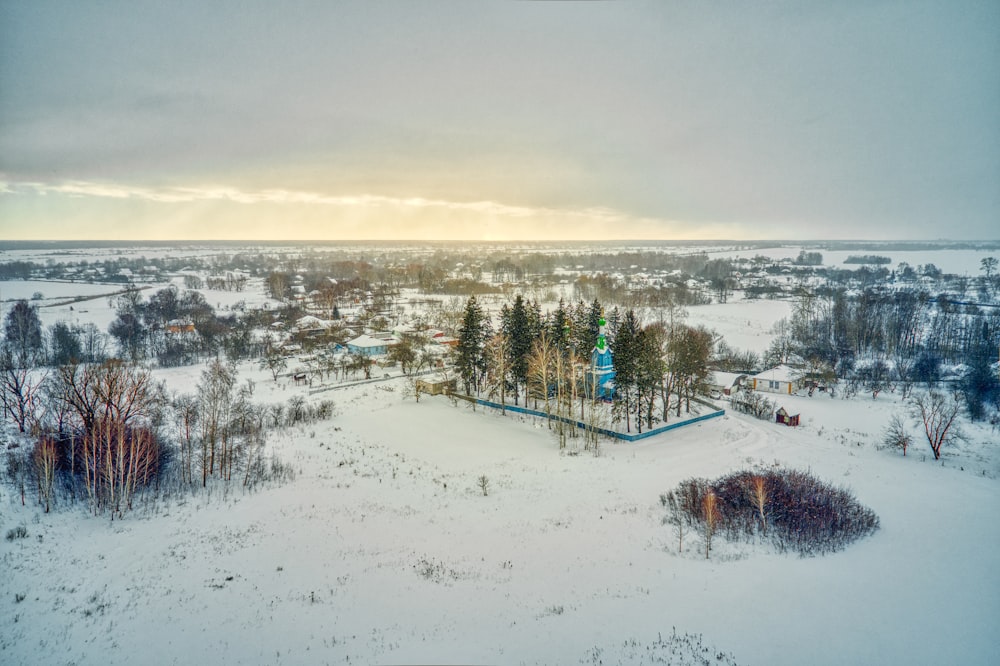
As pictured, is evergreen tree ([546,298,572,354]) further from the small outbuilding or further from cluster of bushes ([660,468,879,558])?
cluster of bushes ([660,468,879,558])

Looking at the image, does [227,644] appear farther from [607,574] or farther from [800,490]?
[800,490]

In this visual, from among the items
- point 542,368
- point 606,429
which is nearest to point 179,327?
point 542,368

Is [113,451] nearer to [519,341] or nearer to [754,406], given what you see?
[519,341]

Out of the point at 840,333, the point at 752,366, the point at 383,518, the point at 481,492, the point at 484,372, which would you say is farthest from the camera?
the point at 840,333

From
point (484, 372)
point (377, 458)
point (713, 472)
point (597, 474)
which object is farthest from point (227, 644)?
point (484, 372)

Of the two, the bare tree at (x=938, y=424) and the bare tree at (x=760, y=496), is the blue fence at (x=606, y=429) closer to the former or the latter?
the bare tree at (x=760, y=496)

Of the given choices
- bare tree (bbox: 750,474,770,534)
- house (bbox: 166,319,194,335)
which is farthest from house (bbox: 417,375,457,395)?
house (bbox: 166,319,194,335)
